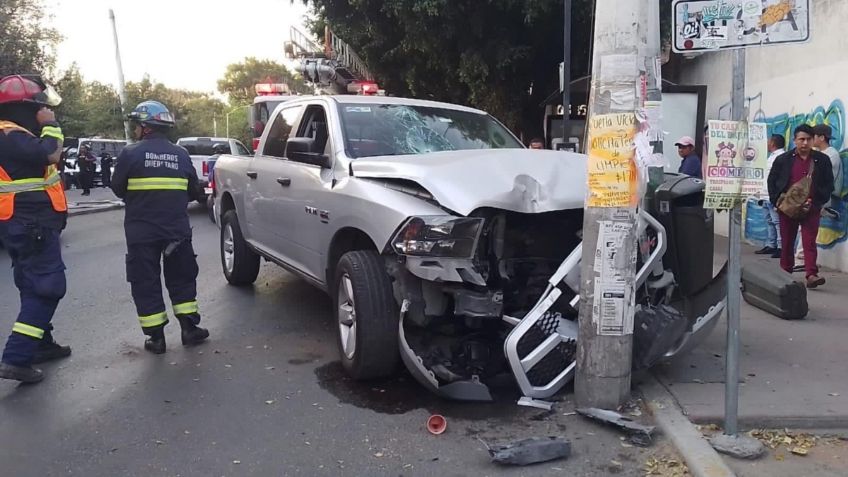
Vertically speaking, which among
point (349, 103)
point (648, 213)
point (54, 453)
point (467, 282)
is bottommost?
point (54, 453)

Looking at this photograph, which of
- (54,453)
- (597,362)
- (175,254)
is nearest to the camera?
(54,453)

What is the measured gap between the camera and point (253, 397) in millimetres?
4469

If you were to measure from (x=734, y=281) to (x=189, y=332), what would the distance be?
397 centimetres

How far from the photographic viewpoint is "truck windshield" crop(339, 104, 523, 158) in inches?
208

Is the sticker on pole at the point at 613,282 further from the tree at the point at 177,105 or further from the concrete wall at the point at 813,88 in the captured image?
the tree at the point at 177,105

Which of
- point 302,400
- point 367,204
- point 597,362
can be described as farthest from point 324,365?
point 597,362

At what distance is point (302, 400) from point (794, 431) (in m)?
2.80

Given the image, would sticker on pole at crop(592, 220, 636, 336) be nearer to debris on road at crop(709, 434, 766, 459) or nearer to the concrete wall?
debris on road at crop(709, 434, 766, 459)

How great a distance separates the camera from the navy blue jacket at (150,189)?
523 centimetres

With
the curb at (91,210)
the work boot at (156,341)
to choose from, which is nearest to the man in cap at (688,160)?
the work boot at (156,341)

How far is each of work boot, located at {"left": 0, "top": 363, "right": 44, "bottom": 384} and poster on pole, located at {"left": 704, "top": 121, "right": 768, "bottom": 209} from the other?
4.22 m

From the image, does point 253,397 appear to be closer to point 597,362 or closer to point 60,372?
point 60,372

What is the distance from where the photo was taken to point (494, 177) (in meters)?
4.29

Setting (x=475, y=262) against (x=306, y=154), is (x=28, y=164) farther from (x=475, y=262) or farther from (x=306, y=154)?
(x=475, y=262)
